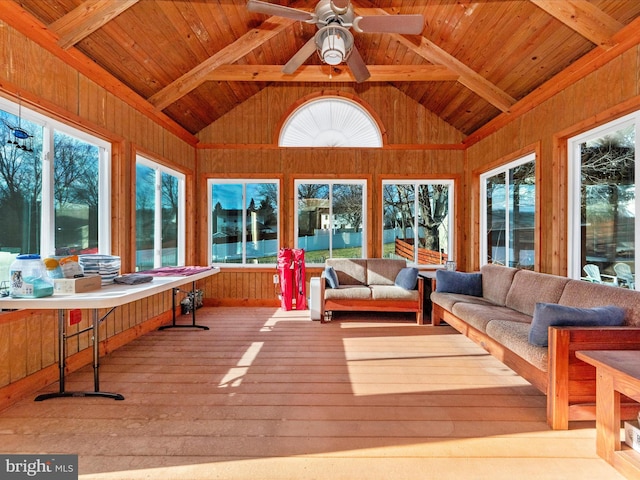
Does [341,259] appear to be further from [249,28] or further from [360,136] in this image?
[249,28]

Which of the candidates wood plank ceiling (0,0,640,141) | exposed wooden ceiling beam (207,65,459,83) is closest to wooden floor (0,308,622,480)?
wood plank ceiling (0,0,640,141)

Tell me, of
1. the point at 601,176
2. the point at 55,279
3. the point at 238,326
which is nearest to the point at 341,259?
the point at 238,326

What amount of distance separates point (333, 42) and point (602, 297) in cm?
305

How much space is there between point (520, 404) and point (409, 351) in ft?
4.01

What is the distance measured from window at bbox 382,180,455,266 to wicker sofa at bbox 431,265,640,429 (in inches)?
88.7

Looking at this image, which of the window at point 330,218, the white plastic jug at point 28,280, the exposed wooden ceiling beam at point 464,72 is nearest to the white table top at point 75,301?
the white plastic jug at point 28,280

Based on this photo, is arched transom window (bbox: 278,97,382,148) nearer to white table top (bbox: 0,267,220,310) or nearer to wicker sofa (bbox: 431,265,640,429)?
wicker sofa (bbox: 431,265,640,429)

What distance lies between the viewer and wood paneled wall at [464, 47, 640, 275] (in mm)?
2920

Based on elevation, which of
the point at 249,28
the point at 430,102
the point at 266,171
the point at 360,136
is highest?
the point at 249,28

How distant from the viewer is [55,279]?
2.52m

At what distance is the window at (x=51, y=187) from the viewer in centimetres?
267

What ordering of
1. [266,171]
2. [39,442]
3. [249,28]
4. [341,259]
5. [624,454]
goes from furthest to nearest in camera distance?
1. [266,171]
2. [341,259]
3. [249,28]
4. [39,442]
5. [624,454]

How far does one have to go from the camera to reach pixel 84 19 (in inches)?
115

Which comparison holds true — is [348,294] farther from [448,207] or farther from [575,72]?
[575,72]
